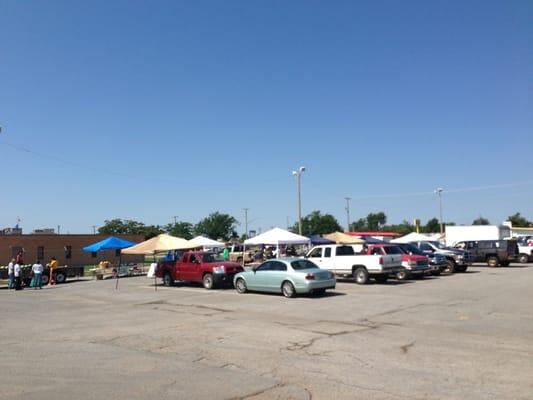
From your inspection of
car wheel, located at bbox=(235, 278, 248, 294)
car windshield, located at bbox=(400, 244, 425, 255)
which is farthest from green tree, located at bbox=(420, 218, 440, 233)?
car wheel, located at bbox=(235, 278, 248, 294)

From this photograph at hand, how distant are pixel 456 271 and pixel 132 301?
2000 centimetres

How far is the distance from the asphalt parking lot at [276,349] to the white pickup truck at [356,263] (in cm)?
493

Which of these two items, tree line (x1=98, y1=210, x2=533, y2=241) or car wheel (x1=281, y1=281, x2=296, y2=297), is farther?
tree line (x1=98, y1=210, x2=533, y2=241)

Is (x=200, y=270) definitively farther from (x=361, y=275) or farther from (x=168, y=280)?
(x=361, y=275)

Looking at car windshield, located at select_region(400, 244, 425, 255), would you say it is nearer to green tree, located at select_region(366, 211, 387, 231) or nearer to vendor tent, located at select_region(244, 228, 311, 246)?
vendor tent, located at select_region(244, 228, 311, 246)

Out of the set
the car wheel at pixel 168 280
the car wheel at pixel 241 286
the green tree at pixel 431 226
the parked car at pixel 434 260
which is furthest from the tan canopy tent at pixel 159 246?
the green tree at pixel 431 226

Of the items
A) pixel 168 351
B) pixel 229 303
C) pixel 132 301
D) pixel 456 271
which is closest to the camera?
pixel 168 351

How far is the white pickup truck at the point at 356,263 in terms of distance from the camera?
76.5ft

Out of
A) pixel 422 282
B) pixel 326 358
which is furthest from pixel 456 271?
pixel 326 358

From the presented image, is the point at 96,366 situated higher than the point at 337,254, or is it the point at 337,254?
the point at 337,254

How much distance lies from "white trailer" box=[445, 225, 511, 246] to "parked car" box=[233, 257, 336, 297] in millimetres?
31778

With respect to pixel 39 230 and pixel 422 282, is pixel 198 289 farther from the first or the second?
pixel 39 230

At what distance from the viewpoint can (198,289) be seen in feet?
78.7

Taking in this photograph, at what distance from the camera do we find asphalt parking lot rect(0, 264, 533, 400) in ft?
23.4
